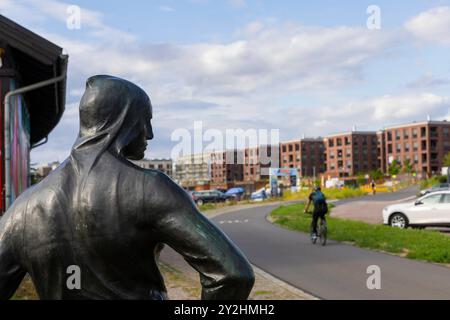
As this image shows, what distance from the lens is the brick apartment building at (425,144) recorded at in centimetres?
10906

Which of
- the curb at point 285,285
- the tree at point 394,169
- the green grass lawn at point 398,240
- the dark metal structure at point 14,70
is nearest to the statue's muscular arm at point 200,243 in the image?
the curb at point 285,285

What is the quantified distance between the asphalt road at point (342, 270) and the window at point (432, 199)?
4906 millimetres

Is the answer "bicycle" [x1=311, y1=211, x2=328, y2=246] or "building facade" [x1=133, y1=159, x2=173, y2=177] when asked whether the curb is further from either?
"bicycle" [x1=311, y1=211, x2=328, y2=246]

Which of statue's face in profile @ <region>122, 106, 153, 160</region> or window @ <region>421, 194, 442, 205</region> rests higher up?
statue's face in profile @ <region>122, 106, 153, 160</region>

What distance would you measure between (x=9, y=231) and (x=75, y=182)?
0.32m

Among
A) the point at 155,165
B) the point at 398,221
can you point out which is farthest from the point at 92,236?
the point at 155,165

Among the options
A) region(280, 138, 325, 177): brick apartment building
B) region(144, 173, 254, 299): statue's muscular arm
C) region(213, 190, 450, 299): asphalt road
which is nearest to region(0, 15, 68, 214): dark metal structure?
region(213, 190, 450, 299): asphalt road

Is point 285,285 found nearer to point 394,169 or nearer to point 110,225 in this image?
point 110,225

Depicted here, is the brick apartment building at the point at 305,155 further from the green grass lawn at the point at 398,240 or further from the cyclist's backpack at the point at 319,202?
the cyclist's backpack at the point at 319,202

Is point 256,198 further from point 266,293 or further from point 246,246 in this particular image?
point 266,293

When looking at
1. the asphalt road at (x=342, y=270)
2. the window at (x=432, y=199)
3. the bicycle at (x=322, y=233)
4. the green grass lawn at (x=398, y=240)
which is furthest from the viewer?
the window at (x=432, y=199)

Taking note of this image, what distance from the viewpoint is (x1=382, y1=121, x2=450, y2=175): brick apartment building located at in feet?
358

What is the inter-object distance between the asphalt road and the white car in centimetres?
461
